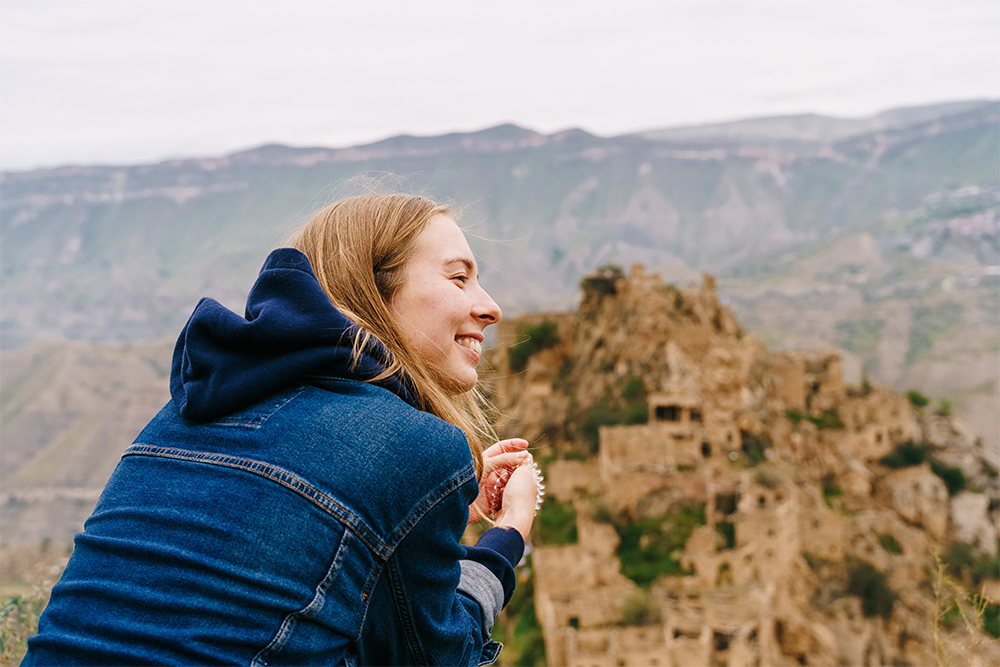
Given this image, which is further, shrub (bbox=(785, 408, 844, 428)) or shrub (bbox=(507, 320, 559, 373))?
shrub (bbox=(507, 320, 559, 373))

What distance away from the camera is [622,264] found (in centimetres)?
16088

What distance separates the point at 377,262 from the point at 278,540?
0.87 metres

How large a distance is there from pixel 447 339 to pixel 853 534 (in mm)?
21873

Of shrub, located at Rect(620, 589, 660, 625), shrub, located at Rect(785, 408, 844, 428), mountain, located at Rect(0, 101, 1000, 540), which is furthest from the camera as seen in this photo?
mountain, located at Rect(0, 101, 1000, 540)

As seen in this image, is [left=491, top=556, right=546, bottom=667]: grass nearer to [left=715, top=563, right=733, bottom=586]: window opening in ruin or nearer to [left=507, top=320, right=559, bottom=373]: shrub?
[left=715, top=563, right=733, bottom=586]: window opening in ruin

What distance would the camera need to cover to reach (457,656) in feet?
6.50

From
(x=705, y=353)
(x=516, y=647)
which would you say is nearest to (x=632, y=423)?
(x=705, y=353)

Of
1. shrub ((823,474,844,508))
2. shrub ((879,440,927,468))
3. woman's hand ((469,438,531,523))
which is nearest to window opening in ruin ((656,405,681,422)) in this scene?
shrub ((823,474,844,508))

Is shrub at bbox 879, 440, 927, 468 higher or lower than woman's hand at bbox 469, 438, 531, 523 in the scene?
lower

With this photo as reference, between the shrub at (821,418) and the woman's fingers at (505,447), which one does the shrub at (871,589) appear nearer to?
the shrub at (821,418)

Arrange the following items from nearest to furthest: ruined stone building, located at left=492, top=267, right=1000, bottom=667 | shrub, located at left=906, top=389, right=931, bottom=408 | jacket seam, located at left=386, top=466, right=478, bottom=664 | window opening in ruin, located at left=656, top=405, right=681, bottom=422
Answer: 1. jacket seam, located at left=386, top=466, right=478, bottom=664
2. ruined stone building, located at left=492, top=267, right=1000, bottom=667
3. window opening in ruin, located at left=656, top=405, right=681, bottom=422
4. shrub, located at left=906, top=389, right=931, bottom=408

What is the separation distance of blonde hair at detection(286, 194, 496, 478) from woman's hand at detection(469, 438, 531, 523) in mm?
255

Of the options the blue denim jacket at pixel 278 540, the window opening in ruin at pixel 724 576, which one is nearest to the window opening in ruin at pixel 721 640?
the window opening in ruin at pixel 724 576

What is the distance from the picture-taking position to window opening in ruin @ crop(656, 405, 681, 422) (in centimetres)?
2392
